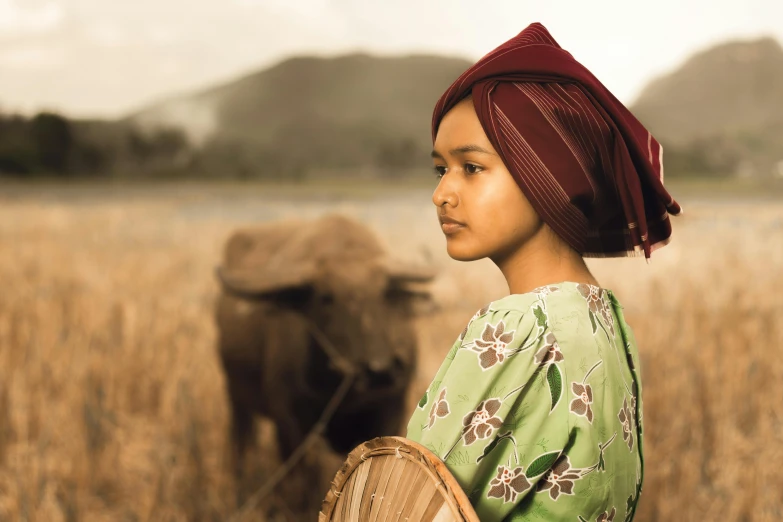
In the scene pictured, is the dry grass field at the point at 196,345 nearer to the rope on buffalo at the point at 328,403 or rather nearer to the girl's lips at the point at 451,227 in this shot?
the rope on buffalo at the point at 328,403

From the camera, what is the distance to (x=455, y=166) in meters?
0.77

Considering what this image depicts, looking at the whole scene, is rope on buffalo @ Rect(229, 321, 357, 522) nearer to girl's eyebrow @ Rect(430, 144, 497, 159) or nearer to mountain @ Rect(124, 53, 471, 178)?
girl's eyebrow @ Rect(430, 144, 497, 159)

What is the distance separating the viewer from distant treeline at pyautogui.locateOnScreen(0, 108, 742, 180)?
3.24 m

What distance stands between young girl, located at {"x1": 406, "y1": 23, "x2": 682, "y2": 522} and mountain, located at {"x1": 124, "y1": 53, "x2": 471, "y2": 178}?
8.78ft

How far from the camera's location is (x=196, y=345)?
3422 mm

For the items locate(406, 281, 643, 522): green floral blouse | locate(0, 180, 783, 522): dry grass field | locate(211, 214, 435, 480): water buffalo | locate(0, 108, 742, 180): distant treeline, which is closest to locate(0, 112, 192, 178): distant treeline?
locate(0, 108, 742, 180): distant treeline

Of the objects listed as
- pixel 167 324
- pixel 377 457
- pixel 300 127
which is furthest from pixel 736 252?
pixel 377 457

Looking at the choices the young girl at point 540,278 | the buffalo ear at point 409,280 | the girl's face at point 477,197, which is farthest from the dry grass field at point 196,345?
the girl's face at point 477,197

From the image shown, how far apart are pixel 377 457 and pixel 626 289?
298 cm

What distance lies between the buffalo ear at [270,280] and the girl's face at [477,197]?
1485mm

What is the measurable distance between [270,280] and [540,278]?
1.55 m

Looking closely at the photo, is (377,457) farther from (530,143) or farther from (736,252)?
(736,252)

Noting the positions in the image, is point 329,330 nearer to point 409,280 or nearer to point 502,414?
point 409,280

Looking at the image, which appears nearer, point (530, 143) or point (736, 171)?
point (530, 143)
